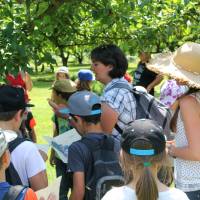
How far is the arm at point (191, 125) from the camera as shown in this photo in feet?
10.4

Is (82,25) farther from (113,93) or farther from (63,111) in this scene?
(113,93)

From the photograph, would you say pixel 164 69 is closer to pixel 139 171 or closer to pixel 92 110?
pixel 92 110

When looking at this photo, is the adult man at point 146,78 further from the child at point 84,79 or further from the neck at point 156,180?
the neck at point 156,180

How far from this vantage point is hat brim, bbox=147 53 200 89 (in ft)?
10.9

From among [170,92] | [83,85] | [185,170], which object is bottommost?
[170,92]

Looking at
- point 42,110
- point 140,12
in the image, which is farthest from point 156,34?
point 42,110

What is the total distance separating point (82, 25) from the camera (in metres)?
5.32

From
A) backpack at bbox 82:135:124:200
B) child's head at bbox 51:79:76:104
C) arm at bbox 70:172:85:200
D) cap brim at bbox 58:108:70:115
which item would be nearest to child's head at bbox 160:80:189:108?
child's head at bbox 51:79:76:104

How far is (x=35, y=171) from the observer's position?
3154 mm

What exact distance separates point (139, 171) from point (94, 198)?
913mm

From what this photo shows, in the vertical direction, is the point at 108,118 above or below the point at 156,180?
below

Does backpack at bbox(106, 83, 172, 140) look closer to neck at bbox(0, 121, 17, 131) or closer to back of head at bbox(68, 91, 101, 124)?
back of head at bbox(68, 91, 101, 124)

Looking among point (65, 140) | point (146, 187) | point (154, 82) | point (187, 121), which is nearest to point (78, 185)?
point (65, 140)

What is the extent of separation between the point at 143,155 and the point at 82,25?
2986mm
